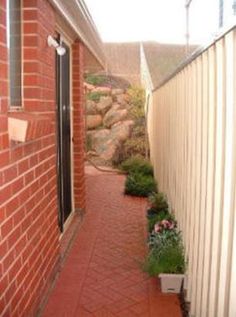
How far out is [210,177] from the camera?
119 inches

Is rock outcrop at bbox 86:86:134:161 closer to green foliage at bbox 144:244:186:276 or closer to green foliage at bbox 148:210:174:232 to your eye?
green foliage at bbox 148:210:174:232

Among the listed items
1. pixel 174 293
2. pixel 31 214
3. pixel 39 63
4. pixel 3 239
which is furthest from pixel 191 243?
pixel 39 63

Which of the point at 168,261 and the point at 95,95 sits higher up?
the point at 95,95

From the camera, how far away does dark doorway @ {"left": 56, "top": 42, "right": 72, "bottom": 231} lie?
19.9 ft

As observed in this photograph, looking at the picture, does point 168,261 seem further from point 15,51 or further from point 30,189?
point 15,51

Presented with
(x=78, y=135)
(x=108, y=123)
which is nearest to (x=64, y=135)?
(x=78, y=135)

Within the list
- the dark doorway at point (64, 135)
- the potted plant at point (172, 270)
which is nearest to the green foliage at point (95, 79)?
the dark doorway at point (64, 135)

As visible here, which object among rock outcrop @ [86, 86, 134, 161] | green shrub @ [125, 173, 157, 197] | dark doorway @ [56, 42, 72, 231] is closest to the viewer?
dark doorway @ [56, 42, 72, 231]

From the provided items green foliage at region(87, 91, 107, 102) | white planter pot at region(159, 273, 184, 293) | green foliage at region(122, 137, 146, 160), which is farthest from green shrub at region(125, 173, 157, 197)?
green foliage at region(87, 91, 107, 102)

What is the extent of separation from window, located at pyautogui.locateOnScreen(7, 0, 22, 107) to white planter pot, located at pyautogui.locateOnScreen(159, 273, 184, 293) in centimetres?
188

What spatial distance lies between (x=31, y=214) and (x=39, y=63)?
119 cm

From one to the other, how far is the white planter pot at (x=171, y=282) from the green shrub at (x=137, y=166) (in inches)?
256

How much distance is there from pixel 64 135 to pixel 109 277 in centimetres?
234

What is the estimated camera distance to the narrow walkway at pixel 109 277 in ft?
13.2
